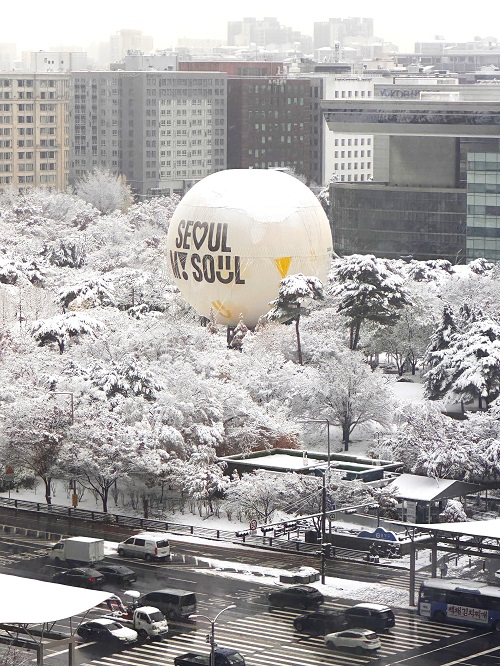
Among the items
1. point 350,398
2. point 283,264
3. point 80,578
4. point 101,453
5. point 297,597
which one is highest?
point 283,264

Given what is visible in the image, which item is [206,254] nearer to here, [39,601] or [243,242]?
[243,242]

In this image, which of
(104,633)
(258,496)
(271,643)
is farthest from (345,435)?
(104,633)

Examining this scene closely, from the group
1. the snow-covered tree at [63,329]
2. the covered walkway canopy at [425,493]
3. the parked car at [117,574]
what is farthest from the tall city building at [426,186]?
the parked car at [117,574]

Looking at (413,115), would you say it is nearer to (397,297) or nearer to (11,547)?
(397,297)

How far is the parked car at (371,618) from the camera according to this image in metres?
54.8

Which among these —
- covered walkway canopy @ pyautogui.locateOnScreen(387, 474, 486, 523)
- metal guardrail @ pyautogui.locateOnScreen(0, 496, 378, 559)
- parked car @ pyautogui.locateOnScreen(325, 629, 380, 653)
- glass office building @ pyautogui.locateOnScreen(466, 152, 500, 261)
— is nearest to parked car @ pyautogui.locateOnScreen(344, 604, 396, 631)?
parked car @ pyautogui.locateOnScreen(325, 629, 380, 653)

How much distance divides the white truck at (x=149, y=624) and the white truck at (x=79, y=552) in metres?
8.72

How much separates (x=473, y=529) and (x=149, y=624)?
11.9m

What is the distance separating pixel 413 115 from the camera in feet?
468

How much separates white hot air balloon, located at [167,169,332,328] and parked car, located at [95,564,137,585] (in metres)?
42.4

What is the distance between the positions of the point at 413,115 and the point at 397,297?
46.3 m

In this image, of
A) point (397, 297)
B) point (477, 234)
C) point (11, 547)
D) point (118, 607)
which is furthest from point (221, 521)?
point (477, 234)

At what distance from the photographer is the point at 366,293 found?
98.4 meters

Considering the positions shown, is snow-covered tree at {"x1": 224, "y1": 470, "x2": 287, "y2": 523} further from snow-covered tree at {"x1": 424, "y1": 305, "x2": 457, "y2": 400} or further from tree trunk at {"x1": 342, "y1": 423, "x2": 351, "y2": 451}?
snow-covered tree at {"x1": 424, "y1": 305, "x2": 457, "y2": 400}
